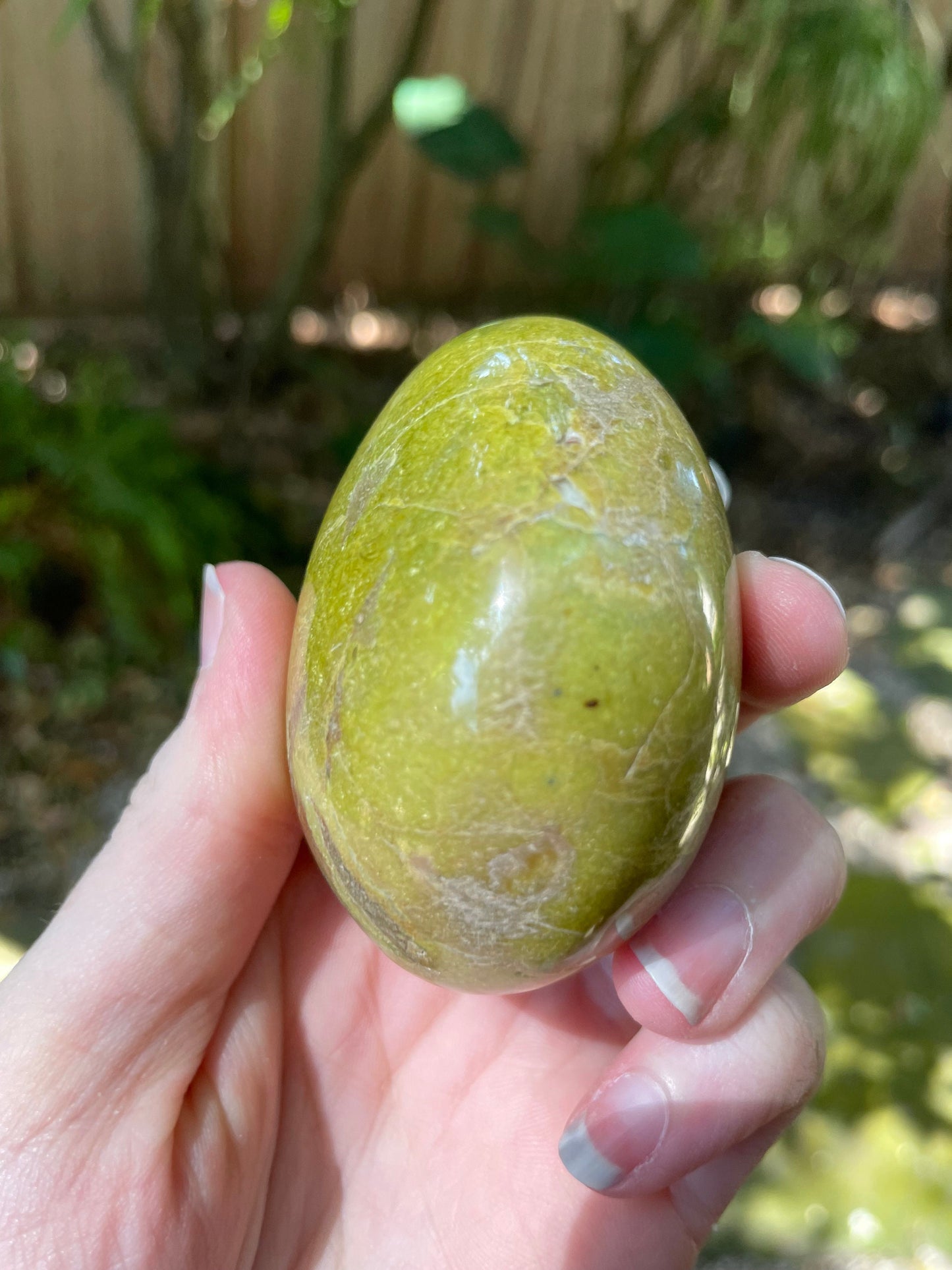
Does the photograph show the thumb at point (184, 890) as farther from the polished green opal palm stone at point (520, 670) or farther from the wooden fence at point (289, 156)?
the wooden fence at point (289, 156)

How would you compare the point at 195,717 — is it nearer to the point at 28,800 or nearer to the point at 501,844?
the point at 501,844

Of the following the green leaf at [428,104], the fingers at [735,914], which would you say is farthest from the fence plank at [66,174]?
the fingers at [735,914]

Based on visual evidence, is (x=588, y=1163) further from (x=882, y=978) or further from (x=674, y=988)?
(x=882, y=978)

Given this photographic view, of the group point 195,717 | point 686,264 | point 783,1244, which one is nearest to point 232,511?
point 686,264

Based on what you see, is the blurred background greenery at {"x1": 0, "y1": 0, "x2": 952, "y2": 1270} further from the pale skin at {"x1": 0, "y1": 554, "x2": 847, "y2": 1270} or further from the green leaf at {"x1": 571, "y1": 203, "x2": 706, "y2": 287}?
the pale skin at {"x1": 0, "y1": 554, "x2": 847, "y2": 1270}

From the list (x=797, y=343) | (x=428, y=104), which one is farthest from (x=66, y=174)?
(x=797, y=343)

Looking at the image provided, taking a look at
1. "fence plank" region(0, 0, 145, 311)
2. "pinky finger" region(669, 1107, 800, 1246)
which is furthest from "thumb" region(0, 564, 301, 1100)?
"fence plank" region(0, 0, 145, 311)
